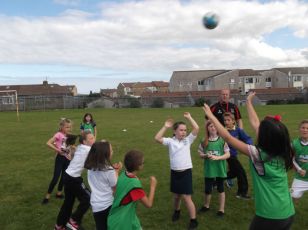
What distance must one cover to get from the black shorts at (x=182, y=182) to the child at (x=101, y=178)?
1758 millimetres

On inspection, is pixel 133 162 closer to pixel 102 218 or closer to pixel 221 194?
pixel 102 218

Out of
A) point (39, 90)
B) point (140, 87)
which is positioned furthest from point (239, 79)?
point (39, 90)

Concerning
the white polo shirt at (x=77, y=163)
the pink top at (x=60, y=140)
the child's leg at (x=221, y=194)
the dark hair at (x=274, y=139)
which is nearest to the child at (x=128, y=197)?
the dark hair at (x=274, y=139)

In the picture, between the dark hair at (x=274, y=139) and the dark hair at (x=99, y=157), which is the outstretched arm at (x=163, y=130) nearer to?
the dark hair at (x=99, y=157)

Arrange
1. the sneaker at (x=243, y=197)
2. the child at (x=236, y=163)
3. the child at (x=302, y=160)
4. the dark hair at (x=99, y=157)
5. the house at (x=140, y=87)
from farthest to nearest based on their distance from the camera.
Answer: the house at (x=140, y=87) → the sneaker at (x=243, y=197) → the child at (x=236, y=163) → the child at (x=302, y=160) → the dark hair at (x=99, y=157)

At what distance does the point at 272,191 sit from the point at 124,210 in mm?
1617

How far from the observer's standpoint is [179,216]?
6664 mm

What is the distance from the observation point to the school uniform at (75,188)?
589 cm

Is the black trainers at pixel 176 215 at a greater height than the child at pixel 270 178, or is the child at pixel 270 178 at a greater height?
the child at pixel 270 178

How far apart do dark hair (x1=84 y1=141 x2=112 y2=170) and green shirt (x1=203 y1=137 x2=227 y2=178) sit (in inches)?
107

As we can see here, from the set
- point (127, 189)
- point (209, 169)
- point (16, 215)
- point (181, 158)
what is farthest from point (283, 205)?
point (16, 215)

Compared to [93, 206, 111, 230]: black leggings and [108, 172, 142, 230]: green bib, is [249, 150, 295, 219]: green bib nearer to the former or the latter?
[108, 172, 142, 230]: green bib

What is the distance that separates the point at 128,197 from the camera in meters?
4.03

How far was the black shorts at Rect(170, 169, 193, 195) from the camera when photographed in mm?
6098
